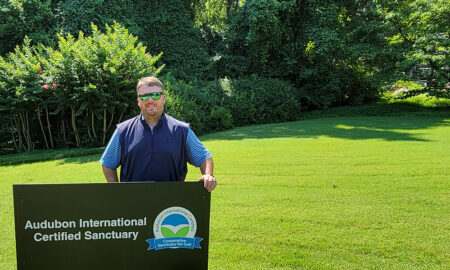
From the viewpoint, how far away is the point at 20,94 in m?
11.0

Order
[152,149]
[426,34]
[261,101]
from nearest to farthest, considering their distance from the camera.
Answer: [152,149]
[426,34]
[261,101]

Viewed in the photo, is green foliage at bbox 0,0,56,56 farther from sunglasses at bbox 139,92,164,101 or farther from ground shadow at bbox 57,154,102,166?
sunglasses at bbox 139,92,164,101

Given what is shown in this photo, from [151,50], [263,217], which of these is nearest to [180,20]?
[151,50]

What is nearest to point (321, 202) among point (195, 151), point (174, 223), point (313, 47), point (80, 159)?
point (195, 151)

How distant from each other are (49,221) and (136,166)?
77cm

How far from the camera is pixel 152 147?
3.07m

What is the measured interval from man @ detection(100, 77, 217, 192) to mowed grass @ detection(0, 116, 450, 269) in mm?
1302

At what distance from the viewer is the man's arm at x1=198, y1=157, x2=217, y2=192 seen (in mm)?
2743

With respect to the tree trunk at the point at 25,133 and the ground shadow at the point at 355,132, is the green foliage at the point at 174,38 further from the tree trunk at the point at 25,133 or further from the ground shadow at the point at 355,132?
the tree trunk at the point at 25,133

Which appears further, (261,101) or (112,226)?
(261,101)

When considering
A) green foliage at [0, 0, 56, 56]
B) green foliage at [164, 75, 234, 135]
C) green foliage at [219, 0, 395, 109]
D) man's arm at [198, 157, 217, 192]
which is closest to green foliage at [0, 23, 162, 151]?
green foliage at [164, 75, 234, 135]

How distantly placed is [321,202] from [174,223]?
3.46 m

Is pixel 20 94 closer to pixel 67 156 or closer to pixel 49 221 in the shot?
pixel 67 156

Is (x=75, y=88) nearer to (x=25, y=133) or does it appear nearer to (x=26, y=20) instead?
(x=25, y=133)
